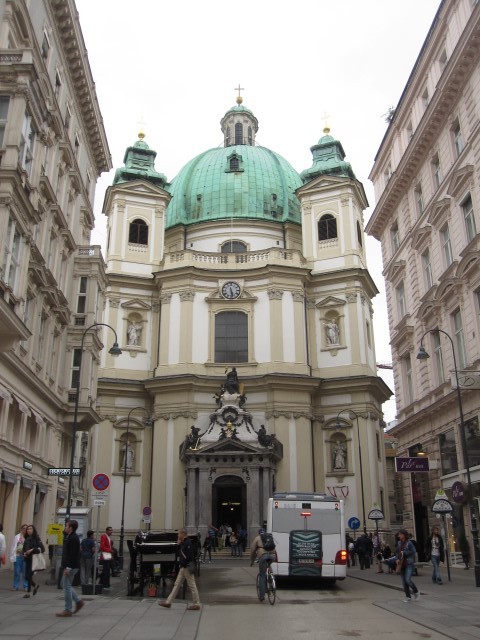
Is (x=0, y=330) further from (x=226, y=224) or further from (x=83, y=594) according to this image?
(x=226, y=224)

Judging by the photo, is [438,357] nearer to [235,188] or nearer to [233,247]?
[233,247]

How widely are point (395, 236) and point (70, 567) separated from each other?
3055cm

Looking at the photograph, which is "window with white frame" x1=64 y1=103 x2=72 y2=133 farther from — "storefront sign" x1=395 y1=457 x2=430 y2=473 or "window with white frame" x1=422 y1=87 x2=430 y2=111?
"storefront sign" x1=395 y1=457 x2=430 y2=473

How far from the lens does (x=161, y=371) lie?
45.8 metres

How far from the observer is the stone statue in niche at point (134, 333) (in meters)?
48.2

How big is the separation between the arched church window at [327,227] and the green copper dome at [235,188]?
4.55 m

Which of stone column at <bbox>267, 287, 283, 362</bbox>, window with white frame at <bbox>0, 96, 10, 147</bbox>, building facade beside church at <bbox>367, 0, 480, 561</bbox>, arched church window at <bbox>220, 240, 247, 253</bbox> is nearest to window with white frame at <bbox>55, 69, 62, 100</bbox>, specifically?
window with white frame at <bbox>0, 96, 10, 147</bbox>

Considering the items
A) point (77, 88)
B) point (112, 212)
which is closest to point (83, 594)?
point (77, 88)

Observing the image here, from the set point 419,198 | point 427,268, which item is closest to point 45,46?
point 419,198

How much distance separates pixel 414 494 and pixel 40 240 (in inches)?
858

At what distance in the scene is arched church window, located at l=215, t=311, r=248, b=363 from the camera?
4703 cm

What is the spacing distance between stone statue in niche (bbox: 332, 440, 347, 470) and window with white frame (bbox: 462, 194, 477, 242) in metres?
20.8

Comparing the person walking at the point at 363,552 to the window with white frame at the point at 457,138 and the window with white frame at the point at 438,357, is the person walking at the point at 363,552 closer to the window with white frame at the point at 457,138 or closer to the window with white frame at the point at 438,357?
the window with white frame at the point at 438,357

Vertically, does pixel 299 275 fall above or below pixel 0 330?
above
